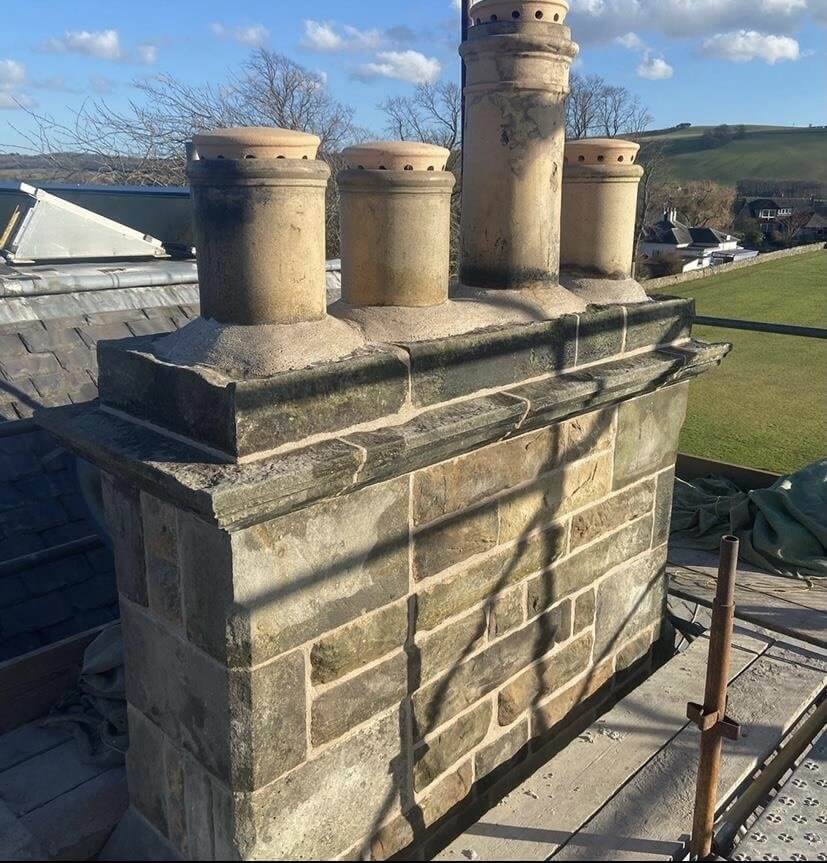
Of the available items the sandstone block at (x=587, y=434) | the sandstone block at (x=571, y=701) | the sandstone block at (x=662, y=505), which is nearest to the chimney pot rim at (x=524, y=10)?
the sandstone block at (x=587, y=434)

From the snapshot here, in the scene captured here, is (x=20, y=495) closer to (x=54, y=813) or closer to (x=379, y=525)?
(x=54, y=813)

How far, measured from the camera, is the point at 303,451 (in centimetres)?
193

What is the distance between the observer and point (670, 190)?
61.5 metres

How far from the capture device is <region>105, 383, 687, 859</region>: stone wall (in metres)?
1.99

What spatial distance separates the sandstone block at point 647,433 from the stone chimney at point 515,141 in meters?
0.57

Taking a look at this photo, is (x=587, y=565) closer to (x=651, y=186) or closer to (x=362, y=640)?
(x=362, y=640)

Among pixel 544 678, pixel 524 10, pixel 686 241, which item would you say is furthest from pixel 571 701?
pixel 686 241

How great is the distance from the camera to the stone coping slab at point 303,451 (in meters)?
1.76

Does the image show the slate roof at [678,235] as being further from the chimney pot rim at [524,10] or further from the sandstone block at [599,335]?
the chimney pot rim at [524,10]

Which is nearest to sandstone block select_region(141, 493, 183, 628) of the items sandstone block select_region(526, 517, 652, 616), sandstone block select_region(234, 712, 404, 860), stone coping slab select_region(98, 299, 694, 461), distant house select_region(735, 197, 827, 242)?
stone coping slab select_region(98, 299, 694, 461)

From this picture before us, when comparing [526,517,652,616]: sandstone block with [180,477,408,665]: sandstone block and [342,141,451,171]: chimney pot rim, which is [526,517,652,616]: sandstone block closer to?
[180,477,408,665]: sandstone block

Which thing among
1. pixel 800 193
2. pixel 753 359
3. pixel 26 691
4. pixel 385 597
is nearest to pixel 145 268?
pixel 26 691

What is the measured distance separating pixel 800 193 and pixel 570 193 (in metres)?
74.8

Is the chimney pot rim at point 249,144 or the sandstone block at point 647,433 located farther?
the sandstone block at point 647,433
